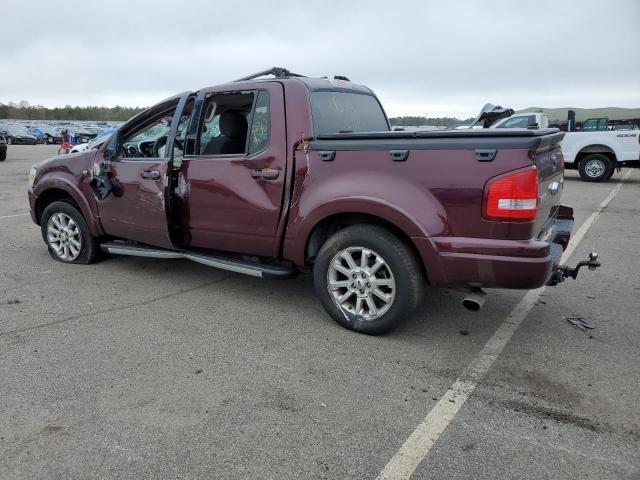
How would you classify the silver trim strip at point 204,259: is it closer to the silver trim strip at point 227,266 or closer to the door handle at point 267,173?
the silver trim strip at point 227,266

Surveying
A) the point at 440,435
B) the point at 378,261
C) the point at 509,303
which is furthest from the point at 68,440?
the point at 509,303

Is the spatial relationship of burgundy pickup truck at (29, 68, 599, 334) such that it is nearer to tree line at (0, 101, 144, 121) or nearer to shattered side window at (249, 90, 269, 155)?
shattered side window at (249, 90, 269, 155)

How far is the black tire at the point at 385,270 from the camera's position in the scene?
3.62 metres

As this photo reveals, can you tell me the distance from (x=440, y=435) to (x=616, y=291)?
3.24 m

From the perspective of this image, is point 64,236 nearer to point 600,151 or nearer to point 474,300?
point 474,300

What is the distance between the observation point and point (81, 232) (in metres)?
5.68

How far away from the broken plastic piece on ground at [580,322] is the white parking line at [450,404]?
13.6 inches

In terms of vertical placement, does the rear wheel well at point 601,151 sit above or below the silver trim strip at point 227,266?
above

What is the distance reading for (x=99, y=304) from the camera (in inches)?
179

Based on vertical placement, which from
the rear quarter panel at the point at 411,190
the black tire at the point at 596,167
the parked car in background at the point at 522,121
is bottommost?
the black tire at the point at 596,167

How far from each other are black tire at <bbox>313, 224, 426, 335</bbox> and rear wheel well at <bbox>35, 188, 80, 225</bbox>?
3.27m

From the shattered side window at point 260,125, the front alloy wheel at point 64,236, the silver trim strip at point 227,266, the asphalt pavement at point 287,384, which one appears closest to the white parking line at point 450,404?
the asphalt pavement at point 287,384

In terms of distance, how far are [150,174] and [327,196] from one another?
1.89m

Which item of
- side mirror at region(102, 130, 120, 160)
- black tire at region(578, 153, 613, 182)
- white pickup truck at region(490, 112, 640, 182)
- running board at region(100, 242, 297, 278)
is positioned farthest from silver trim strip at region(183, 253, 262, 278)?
black tire at region(578, 153, 613, 182)
